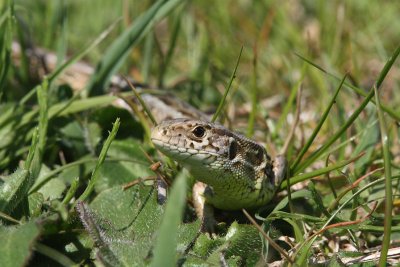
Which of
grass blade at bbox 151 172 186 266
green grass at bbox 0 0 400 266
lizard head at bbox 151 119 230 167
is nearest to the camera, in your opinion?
grass blade at bbox 151 172 186 266

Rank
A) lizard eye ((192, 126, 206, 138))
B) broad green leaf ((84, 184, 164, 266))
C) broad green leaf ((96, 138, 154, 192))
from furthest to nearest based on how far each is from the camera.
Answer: broad green leaf ((96, 138, 154, 192)) < lizard eye ((192, 126, 206, 138)) < broad green leaf ((84, 184, 164, 266))

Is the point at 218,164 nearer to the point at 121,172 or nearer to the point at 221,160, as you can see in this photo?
the point at 221,160

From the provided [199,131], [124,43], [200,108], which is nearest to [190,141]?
[199,131]

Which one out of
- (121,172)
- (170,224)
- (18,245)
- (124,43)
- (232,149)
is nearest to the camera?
(170,224)

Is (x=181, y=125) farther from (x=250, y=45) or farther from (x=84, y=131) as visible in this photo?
(x=250, y=45)

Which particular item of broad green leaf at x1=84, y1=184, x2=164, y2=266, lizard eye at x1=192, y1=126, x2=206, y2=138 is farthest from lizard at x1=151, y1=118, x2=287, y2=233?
broad green leaf at x1=84, y1=184, x2=164, y2=266

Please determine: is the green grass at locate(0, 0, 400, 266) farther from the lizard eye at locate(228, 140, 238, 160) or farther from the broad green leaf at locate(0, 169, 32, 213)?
the lizard eye at locate(228, 140, 238, 160)

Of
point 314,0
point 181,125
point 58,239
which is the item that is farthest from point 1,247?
point 314,0
